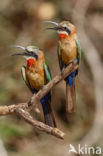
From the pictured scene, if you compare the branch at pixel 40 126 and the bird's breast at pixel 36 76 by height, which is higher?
the bird's breast at pixel 36 76

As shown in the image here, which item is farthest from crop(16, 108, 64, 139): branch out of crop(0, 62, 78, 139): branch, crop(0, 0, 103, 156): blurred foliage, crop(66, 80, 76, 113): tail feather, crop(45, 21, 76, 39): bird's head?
crop(0, 0, 103, 156): blurred foliage

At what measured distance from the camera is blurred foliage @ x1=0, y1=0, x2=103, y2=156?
272 inches

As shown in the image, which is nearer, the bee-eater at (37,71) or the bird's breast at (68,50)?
the bird's breast at (68,50)

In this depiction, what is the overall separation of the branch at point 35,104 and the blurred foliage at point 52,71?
2.30m

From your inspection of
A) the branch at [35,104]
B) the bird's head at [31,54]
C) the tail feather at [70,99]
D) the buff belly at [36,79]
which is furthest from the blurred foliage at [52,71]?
the tail feather at [70,99]

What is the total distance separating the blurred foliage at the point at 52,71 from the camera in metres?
6.90

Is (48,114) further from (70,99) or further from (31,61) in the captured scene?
(31,61)

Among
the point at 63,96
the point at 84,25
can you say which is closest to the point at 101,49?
the point at 84,25

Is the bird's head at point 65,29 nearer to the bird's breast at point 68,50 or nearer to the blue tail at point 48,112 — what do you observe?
the bird's breast at point 68,50

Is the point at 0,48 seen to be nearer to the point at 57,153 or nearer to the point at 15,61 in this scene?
the point at 15,61

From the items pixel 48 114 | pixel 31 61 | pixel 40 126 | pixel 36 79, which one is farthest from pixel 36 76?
pixel 40 126

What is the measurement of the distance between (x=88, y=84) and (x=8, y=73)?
1358 mm

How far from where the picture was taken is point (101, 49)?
837 centimetres

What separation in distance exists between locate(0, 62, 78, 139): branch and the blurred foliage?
7.55 ft
